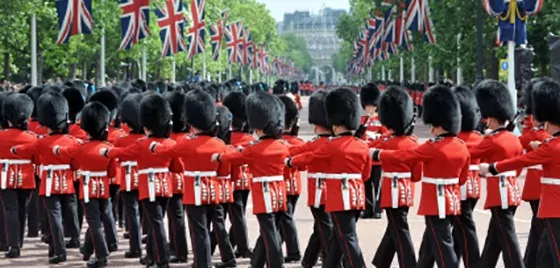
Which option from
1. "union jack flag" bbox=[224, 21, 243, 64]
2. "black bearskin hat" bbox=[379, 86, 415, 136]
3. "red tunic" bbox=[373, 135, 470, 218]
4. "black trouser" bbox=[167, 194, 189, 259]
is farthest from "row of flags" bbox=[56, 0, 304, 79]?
"red tunic" bbox=[373, 135, 470, 218]

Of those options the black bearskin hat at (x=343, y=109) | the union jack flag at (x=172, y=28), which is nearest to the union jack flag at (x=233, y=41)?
the union jack flag at (x=172, y=28)

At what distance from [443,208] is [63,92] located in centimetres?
543

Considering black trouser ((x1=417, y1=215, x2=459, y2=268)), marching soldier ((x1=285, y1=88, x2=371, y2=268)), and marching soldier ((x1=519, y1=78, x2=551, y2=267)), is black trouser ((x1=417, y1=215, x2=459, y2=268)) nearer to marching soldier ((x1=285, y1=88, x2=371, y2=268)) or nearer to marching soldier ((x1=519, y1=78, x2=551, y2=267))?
marching soldier ((x1=285, y1=88, x2=371, y2=268))

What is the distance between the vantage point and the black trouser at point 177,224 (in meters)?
10.5

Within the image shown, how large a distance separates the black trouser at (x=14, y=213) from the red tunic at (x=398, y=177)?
3734 mm

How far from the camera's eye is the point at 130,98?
11.8 metres

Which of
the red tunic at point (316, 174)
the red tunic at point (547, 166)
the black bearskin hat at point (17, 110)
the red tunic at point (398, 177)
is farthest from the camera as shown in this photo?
the black bearskin hat at point (17, 110)

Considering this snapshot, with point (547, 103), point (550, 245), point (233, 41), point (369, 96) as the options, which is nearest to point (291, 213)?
point (547, 103)

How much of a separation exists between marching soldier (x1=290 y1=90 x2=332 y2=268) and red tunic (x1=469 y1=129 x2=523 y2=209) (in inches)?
48.1

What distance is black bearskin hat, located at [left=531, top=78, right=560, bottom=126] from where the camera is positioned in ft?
28.1

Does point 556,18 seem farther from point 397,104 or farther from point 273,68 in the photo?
point 273,68

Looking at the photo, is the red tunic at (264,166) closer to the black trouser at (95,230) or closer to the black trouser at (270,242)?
the black trouser at (270,242)

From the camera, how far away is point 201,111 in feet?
33.4

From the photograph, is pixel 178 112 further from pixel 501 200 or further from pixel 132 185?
pixel 501 200
